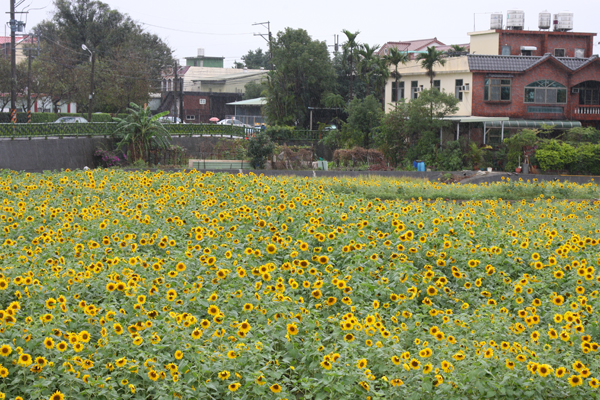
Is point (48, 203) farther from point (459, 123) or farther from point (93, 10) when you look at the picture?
point (93, 10)

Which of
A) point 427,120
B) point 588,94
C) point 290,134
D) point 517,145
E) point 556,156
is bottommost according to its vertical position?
point 556,156

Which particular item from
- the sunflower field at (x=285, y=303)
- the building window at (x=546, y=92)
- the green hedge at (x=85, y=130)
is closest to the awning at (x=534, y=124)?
the building window at (x=546, y=92)

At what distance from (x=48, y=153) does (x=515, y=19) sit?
113 ft

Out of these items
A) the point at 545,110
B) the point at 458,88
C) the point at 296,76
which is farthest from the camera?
the point at 296,76

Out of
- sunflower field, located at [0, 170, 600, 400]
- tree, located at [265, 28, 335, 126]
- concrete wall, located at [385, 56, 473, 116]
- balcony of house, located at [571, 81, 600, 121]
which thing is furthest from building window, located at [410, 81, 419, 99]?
sunflower field, located at [0, 170, 600, 400]

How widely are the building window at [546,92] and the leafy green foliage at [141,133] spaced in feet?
77.4

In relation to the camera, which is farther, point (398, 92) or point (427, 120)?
point (398, 92)

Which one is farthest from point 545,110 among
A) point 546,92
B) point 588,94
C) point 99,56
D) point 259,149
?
point 99,56

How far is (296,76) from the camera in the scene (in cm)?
4506

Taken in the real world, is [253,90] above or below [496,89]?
above

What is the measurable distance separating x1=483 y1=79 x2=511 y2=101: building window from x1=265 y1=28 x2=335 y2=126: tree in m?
11.5

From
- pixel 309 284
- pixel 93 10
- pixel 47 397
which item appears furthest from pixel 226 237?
pixel 93 10

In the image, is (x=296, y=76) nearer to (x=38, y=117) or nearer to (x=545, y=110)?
(x=545, y=110)

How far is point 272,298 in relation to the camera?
6.09 meters
